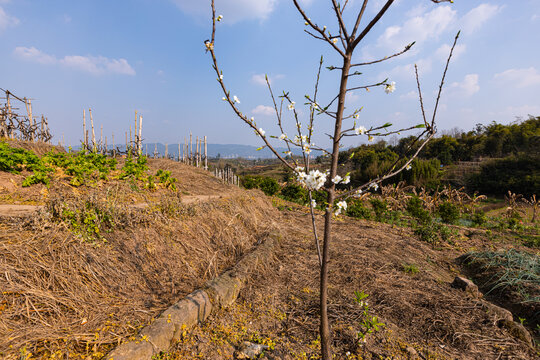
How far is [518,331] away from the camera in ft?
7.83

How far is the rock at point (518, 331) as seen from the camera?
2.34m

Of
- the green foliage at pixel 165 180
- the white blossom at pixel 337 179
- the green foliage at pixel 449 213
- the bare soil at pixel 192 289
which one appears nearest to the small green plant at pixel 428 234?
the bare soil at pixel 192 289

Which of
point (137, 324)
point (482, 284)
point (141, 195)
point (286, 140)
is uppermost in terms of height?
point (286, 140)

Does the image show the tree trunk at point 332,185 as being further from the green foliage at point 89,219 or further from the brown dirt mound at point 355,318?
the green foliage at point 89,219

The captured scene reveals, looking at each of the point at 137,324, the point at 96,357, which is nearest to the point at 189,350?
the point at 137,324

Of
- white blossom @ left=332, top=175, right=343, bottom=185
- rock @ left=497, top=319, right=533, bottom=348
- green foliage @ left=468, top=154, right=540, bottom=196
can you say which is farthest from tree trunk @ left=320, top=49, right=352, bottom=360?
green foliage @ left=468, top=154, right=540, bottom=196

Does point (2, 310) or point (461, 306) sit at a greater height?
point (2, 310)

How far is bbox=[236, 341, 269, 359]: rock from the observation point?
1.95 m

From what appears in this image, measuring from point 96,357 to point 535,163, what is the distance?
78.5 feet

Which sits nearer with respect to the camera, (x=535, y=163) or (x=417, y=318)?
(x=417, y=318)

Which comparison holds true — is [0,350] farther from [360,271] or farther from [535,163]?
[535,163]

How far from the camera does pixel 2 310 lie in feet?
6.06

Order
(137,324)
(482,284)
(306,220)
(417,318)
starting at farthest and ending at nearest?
(306,220) → (482,284) → (417,318) → (137,324)

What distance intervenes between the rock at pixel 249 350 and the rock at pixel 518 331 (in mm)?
2395
